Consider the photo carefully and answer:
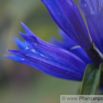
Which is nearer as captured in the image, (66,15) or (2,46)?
(66,15)

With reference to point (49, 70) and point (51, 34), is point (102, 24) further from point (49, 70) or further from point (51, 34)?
point (51, 34)

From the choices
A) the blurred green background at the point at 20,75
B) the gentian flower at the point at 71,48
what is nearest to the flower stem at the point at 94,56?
the gentian flower at the point at 71,48

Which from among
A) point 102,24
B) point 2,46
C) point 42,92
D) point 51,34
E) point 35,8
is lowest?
point 42,92

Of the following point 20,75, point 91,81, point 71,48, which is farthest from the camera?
point 20,75

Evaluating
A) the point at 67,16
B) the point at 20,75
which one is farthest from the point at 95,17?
the point at 20,75

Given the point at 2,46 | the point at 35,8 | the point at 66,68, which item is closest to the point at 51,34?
the point at 35,8

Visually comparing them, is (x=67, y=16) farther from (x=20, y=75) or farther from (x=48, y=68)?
(x=20, y=75)
